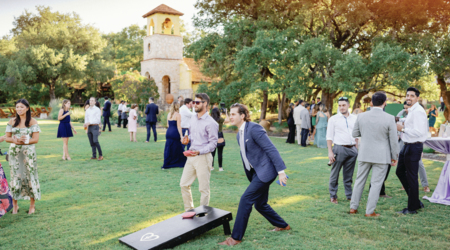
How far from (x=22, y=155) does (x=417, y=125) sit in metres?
6.49

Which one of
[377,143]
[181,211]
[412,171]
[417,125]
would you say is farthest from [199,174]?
[417,125]

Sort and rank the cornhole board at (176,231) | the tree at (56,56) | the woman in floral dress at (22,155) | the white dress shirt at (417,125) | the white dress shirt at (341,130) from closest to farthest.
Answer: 1. the cornhole board at (176,231)
2. the woman in floral dress at (22,155)
3. the white dress shirt at (417,125)
4. the white dress shirt at (341,130)
5. the tree at (56,56)

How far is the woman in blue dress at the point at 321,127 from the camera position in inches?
535

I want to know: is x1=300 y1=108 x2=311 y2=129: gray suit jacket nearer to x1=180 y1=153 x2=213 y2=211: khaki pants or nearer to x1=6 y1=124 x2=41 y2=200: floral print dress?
x1=180 y1=153 x2=213 y2=211: khaki pants

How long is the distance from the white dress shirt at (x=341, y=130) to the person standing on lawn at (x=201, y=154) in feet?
7.93

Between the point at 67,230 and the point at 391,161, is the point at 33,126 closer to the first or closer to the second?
the point at 67,230

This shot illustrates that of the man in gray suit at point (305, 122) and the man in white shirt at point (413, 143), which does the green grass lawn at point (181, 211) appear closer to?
the man in white shirt at point (413, 143)

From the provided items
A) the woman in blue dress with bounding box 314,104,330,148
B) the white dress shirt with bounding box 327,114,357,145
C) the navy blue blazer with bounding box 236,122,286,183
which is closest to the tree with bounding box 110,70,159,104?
the woman in blue dress with bounding box 314,104,330,148

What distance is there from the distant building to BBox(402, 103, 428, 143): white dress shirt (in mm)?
29530

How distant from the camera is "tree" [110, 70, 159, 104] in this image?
29.4m

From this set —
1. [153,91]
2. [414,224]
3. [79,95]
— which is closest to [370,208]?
[414,224]

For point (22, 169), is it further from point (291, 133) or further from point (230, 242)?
point (291, 133)

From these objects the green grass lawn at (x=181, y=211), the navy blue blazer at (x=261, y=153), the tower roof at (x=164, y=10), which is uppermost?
the tower roof at (x=164, y=10)

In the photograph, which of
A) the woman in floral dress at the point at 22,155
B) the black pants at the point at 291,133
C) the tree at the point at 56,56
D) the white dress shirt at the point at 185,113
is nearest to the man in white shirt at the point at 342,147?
the white dress shirt at the point at 185,113
